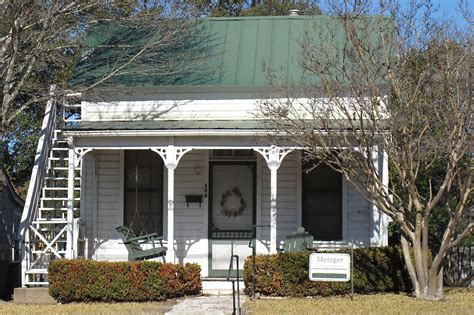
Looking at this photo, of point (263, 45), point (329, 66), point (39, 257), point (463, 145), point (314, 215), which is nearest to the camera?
point (463, 145)

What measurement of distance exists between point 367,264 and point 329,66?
149 inches

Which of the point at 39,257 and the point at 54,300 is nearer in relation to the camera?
the point at 54,300

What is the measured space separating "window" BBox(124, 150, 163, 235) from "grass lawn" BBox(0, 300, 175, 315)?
11.5ft

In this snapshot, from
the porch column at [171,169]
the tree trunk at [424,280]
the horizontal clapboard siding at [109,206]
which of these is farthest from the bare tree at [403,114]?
the horizontal clapboard siding at [109,206]

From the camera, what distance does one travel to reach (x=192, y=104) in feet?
63.5

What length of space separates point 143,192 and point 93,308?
15.3 ft

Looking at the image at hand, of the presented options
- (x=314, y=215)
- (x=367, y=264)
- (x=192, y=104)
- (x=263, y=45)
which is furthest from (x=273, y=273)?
(x=263, y=45)

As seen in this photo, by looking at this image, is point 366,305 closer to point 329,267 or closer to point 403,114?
point 329,267

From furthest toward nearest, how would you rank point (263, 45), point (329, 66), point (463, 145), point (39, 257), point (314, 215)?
point (263, 45)
point (314, 215)
point (39, 257)
point (329, 66)
point (463, 145)

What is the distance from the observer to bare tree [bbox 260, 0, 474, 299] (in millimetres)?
15258

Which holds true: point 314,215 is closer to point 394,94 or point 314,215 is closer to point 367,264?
point 367,264

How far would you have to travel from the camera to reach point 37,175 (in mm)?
18219

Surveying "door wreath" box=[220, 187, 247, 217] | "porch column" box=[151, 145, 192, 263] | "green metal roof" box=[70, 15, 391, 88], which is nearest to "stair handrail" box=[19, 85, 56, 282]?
"green metal roof" box=[70, 15, 391, 88]

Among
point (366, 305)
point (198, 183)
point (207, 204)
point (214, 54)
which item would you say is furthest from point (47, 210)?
point (366, 305)
